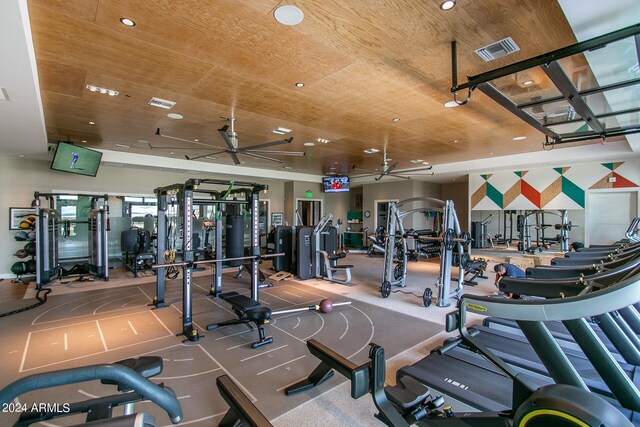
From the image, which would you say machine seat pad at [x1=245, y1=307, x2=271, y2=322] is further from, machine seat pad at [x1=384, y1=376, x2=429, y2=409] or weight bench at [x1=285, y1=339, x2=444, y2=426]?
machine seat pad at [x1=384, y1=376, x2=429, y2=409]

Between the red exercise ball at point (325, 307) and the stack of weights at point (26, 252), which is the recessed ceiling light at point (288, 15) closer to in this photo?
the red exercise ball at point (325, 307)

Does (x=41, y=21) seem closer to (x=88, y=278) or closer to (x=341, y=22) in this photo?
(x=341, y=22)

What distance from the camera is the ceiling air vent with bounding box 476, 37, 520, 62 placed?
111 inches

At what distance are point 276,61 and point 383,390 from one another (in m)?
3.19

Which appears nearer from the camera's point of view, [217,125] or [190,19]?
[190,19]

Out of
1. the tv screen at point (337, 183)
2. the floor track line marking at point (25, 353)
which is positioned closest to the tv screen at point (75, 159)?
the floor track line marking at point (25, 353)

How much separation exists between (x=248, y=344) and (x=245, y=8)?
3.36 meters

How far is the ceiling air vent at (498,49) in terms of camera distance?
283 cm

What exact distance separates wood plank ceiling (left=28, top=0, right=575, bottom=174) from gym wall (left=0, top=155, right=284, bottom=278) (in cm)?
261

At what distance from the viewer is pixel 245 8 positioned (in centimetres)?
239

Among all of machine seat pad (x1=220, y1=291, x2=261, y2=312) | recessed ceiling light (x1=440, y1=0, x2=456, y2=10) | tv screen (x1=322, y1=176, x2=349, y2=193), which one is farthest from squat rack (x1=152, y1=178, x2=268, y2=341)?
tv screen (x1=322, y1=176, x2=349, y2=193)

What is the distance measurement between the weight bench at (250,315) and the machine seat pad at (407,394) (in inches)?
75.8

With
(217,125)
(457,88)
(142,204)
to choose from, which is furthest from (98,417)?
(142,204)

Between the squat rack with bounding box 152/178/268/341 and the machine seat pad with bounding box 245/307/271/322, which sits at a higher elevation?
the squat rack with bounding box 152/178/268/341
